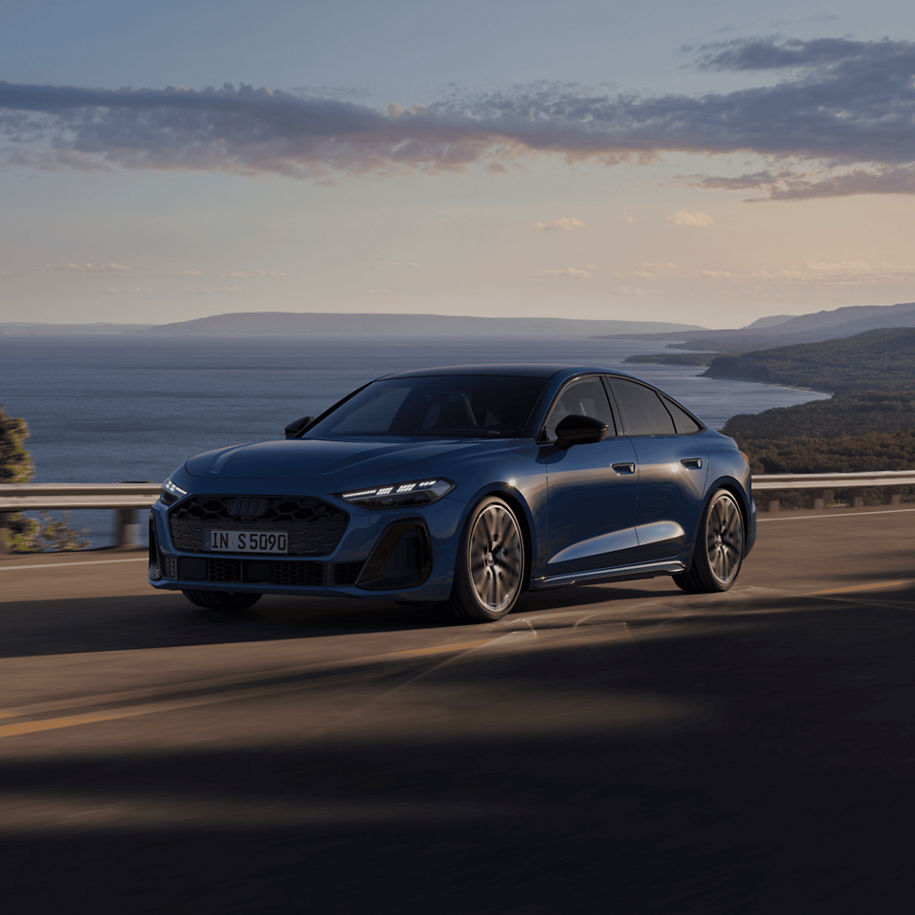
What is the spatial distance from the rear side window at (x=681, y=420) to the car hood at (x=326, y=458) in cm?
215

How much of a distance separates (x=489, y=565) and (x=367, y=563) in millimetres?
908

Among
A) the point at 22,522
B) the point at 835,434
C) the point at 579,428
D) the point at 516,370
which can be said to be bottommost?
the point at 835,434

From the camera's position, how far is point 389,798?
521 centimetres

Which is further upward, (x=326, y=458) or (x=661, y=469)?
(x=326, y=458)

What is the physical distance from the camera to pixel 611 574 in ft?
34.0

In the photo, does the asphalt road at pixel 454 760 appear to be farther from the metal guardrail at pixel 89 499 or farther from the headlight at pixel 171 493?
the metal guardrail at pixel 89 499

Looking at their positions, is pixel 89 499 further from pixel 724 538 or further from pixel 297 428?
pixel 724 538

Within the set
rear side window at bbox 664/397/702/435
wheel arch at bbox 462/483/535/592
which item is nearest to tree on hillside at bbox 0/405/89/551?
rear side window at bbox 664/397/702/435

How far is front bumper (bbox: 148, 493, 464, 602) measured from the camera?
880 cm

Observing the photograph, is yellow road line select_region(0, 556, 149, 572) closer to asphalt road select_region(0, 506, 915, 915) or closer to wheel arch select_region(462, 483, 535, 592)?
asphalt road select_region(0, 506, 915, 915)

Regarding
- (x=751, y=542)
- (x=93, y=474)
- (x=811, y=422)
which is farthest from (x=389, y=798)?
(x=811, y=422)

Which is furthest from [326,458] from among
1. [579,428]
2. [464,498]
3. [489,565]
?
[579,428]

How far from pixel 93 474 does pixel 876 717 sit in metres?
111

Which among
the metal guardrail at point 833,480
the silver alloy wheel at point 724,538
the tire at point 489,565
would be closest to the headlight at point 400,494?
the tire at point 489,565
